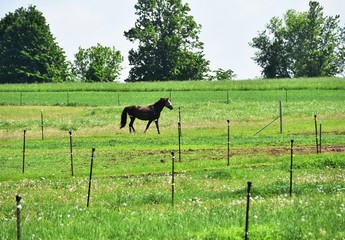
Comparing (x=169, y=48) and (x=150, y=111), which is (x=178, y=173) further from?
(x=169, y=48)

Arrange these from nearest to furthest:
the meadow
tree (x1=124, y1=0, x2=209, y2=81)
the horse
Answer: the meadow → the horse → tree (x1=124, y1=0, x2=209, y2=81)

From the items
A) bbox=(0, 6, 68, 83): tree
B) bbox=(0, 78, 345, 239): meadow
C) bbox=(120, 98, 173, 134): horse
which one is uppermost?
bbox=(0, 6, 68, 83): tree

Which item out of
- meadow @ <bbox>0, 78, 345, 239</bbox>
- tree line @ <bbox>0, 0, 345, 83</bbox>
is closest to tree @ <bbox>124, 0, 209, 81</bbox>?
tree line @ <bbox>0, 0, 345, 83</bbox>

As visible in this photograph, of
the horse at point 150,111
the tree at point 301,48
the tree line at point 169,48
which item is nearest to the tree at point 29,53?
the tree line at point 169,48

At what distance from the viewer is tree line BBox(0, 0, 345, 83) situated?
135000mm

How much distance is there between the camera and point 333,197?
19.2 metres

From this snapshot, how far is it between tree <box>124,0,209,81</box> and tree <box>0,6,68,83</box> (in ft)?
53.6

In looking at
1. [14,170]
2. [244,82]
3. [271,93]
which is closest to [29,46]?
[244,82]

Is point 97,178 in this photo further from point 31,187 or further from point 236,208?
point 236,208

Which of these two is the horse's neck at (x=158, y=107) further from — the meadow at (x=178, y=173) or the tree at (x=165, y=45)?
the tree at (x=165, y=45)

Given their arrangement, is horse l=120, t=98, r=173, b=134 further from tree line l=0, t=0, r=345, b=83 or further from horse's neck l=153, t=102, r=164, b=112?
tree line l=0, t=0, r=345, b=83

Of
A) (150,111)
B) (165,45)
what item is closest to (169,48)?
(165,45)

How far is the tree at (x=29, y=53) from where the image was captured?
136m

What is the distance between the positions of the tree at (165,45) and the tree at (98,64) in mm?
15458
